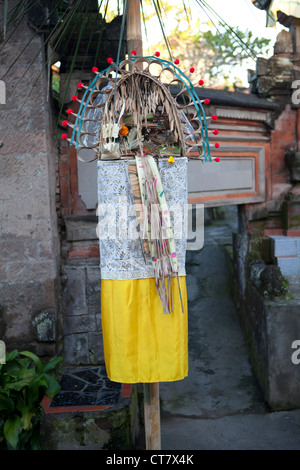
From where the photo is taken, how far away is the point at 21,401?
4.12 meters

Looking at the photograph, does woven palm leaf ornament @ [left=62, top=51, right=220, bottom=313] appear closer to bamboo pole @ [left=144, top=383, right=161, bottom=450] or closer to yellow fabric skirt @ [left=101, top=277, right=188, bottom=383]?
yellow fabric skirt @ [left=101, top=277, right=188, bottom=383]

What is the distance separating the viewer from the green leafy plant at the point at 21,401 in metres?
3.98

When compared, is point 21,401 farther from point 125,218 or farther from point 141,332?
point 125,218

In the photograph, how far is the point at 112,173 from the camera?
10.2 ft

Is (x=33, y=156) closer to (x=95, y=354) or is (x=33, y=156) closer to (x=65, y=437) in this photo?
(x=95, y=354)

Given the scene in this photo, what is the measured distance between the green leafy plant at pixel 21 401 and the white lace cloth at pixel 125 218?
152 centimetres

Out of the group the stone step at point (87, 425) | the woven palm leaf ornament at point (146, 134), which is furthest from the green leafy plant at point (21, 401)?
the woven palm leaf ornament at point (146, 134)

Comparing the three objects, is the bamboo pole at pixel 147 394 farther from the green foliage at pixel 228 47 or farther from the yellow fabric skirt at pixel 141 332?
the green foliage at pixel 228 47

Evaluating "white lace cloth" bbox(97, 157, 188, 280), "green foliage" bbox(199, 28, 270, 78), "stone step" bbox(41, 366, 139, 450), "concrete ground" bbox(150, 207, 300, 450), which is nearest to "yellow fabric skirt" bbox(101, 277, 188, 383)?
"white lace cloth" bbox(97, 157, 188, 280)

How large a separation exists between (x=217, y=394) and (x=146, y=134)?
362 cm

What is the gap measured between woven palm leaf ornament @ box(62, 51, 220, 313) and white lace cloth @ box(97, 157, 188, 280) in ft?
0.19

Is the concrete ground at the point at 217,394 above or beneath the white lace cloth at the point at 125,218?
beneath
